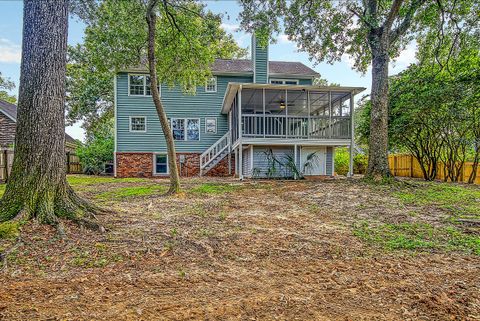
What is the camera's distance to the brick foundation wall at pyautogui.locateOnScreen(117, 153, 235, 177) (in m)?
17.2

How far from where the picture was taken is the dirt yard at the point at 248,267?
7.26ft

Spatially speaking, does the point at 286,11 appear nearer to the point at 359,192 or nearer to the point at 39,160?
the point at 359,192

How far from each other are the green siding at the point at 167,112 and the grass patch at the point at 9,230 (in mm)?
13849

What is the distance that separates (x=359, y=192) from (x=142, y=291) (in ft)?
23.3

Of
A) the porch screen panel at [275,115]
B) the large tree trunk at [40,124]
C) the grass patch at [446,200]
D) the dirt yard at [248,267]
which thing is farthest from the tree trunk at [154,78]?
the grass patch at [446,200]

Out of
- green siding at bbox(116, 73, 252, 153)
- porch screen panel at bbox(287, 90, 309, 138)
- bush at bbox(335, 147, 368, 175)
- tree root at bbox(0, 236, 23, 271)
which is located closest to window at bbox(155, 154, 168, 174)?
green siding at bbox(116, 73, 252, 153)

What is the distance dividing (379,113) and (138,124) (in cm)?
1326

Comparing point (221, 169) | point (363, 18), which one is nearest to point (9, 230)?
point (363, 18)

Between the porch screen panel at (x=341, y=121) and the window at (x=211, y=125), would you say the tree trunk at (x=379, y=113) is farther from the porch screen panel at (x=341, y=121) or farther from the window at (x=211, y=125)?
the window at (x=211, y=125)

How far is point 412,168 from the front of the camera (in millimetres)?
16375

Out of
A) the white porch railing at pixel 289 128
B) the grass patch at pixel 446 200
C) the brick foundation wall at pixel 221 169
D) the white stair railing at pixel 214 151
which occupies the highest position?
the white porch railing at pixel 289 128

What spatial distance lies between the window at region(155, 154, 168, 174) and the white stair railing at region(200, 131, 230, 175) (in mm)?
2400

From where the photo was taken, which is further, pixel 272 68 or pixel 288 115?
pixel 272 68

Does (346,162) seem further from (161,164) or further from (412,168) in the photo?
(161,164)
